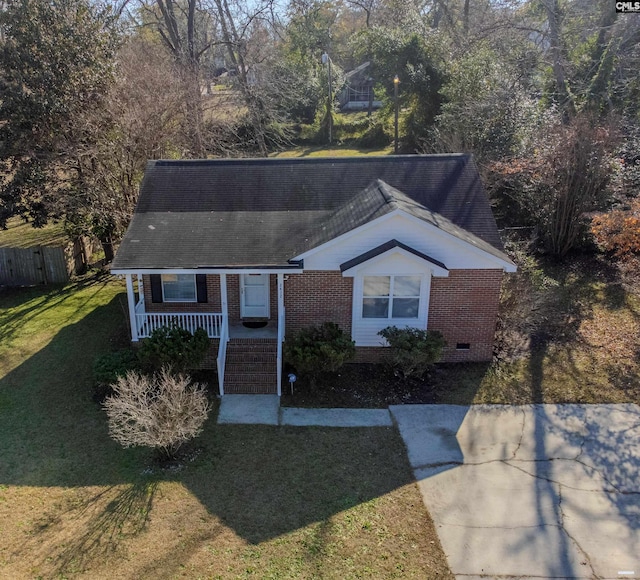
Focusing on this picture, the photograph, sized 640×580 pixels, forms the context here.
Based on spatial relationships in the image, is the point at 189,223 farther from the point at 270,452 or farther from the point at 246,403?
the point at 270,452

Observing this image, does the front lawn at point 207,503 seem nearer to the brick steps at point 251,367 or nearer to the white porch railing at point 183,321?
the brick steps at point 251,367

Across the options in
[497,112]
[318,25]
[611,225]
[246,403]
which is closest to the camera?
[246,403]

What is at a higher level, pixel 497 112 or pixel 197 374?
pixel 497 112

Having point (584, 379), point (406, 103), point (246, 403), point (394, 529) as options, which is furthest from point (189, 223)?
point (406, 103)

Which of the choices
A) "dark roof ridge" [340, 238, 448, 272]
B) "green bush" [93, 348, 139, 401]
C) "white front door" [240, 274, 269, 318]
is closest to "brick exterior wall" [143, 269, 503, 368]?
"white front door" [240, 274, 269, 318]

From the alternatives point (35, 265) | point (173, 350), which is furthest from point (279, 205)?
point (35, 265)

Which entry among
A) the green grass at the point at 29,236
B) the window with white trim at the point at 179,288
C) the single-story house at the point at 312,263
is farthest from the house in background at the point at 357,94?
the window with white trim at the point at 179,288

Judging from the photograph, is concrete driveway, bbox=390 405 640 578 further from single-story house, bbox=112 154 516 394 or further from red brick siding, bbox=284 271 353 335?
red brick siding, bbox=284 271 353 335
